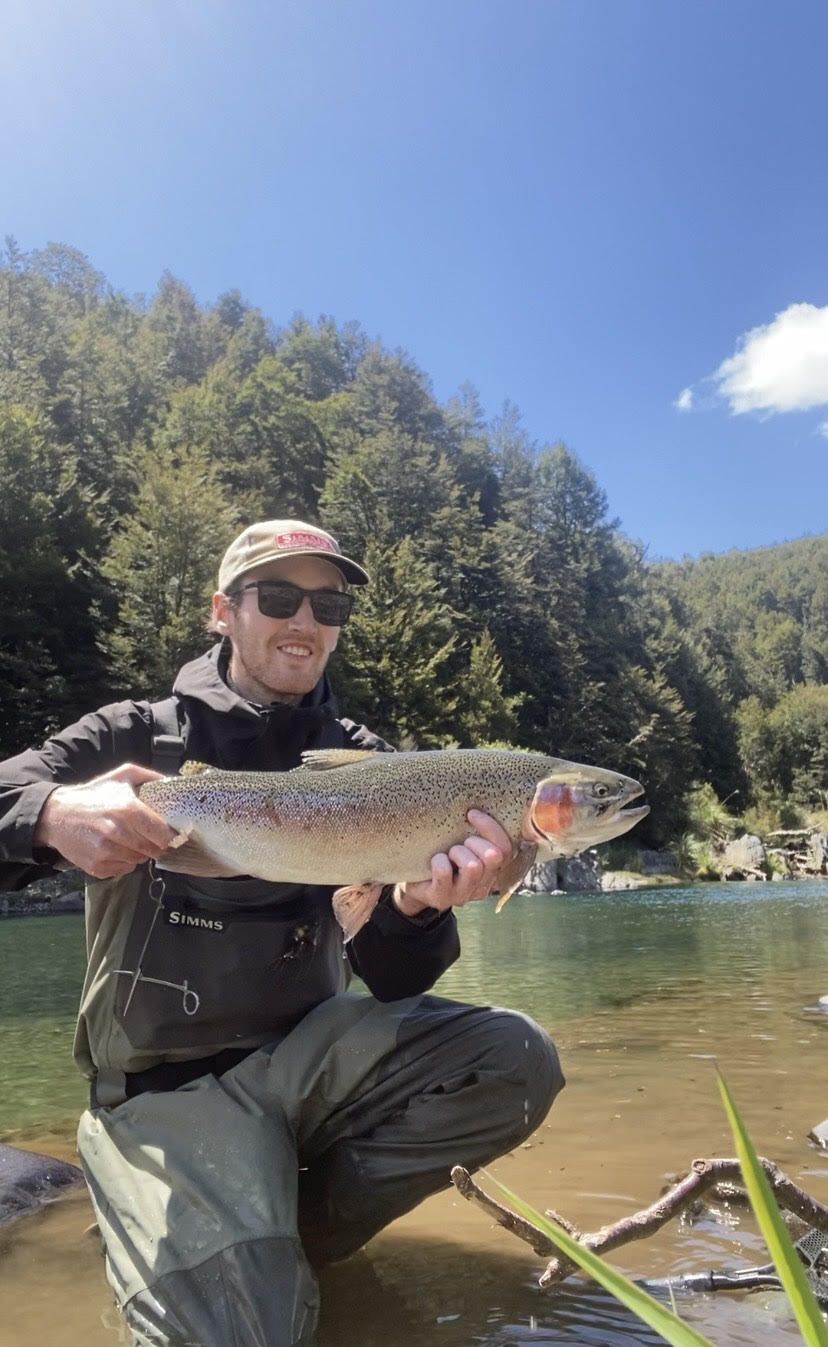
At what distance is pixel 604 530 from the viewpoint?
74.9 meters

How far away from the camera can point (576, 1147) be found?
183 inches

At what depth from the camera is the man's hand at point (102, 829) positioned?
296 cm

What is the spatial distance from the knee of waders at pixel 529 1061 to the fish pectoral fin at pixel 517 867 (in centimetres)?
47

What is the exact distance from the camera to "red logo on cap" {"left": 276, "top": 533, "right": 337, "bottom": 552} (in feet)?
12.8

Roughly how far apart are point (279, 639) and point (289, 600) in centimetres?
16

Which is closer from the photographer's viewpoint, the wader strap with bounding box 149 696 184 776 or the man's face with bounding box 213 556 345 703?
the wader strap with bounding box 149 696 184 776

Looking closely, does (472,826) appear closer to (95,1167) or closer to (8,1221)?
(95,1167)

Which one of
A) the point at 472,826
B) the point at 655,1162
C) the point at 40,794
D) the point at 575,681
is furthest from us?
the point at 575,681

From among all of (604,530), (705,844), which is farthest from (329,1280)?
(604,530)

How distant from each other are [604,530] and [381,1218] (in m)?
74.2

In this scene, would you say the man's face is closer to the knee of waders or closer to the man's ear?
the man's ear

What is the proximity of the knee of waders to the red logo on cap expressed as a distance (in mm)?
1930

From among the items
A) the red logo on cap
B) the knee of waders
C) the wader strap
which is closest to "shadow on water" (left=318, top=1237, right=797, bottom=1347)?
the knee of waders

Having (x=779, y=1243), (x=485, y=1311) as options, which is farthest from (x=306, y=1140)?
(x=779, y=1243)
